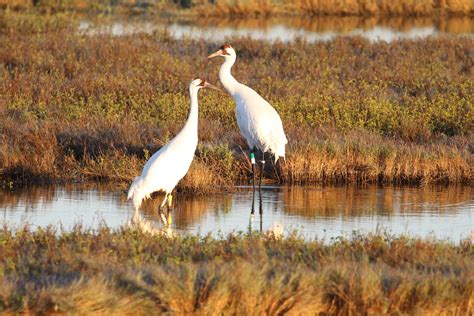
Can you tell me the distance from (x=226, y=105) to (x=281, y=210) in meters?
4.67

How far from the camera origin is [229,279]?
6.55 m

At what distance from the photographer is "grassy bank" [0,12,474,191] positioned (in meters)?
12.4

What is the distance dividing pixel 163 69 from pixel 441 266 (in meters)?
11.8

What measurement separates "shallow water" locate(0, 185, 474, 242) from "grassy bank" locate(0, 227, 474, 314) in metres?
1.86

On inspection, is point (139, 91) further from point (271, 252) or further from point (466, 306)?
point (466, 306)

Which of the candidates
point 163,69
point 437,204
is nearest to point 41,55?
point 163,69

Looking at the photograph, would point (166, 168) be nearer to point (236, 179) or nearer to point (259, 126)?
point (259, 126)

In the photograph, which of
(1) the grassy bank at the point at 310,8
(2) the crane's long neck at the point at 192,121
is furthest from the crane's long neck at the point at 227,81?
(1) the grassy bank at the point at 310,8

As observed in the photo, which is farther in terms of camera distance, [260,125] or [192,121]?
[260,125]

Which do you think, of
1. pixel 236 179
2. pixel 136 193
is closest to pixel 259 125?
pixel 236 179

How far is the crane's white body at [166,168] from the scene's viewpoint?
1022 centimetres

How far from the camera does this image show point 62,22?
23516mm

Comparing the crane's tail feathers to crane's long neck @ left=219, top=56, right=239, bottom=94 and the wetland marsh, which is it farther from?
crane's long neck @ left=219, top=56, right=239, bottom=94

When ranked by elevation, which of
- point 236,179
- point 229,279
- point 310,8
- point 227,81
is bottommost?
point 229,279
